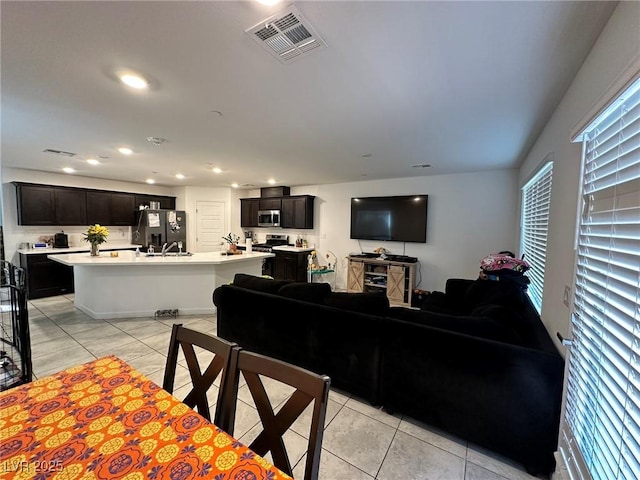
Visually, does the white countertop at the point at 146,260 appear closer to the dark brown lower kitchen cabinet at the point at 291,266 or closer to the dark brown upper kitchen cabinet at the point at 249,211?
the dark brown lower kitchen cabinet at the point at 291,266

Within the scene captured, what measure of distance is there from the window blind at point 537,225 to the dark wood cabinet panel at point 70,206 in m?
7.76

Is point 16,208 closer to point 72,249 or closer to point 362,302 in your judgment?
point 72,249

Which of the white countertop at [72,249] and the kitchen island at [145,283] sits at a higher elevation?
the white countertop at [72,249]

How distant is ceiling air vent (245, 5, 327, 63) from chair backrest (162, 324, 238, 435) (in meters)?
1.50

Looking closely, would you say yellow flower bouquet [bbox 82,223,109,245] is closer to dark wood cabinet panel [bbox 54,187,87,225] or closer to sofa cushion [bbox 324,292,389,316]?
dark wood cabinet panel [bbox 54,187,87,225]

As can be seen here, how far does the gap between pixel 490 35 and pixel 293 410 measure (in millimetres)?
1963

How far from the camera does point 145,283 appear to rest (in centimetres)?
399

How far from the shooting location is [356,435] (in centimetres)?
185

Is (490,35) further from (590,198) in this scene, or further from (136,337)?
(136,337)

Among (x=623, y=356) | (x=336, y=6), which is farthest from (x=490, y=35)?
(x=623, y=356)

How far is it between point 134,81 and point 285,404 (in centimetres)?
220

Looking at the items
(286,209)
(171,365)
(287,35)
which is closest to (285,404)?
(171,365)

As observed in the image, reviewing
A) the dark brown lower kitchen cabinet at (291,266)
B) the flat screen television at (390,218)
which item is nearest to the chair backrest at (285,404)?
the flat screen television at (390,218)

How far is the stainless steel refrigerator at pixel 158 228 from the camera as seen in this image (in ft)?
20.2
